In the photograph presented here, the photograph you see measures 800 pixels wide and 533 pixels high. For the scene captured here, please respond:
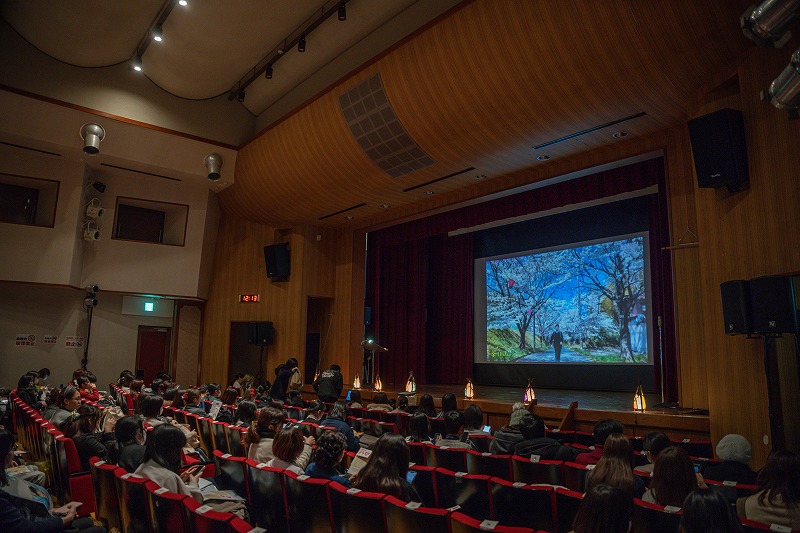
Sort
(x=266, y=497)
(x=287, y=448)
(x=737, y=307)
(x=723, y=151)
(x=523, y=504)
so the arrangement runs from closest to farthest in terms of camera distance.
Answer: (x=523, y=504) < (x=266, y=497) < (x=287, y=448) < (x=737, y=307) < (x=723, y=151)

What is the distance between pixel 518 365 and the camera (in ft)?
41.3

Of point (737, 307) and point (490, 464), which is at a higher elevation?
point (737, 307)

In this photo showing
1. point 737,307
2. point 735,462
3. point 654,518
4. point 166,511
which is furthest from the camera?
point 737,307

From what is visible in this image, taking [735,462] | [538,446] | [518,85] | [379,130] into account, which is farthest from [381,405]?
[735,462]

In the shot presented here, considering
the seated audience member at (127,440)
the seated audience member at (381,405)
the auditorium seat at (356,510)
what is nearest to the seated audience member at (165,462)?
the seated audience member at (127,440)

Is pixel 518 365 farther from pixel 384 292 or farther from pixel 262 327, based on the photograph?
pixel 262 327

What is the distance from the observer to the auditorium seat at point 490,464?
3.80 metres

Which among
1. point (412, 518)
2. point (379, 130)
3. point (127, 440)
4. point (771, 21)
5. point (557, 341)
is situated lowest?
point (412, 518)

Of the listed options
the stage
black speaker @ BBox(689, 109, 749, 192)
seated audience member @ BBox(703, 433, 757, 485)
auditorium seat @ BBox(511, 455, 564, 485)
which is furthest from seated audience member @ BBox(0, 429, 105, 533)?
black speaker @ BBox(689, 109, 749, 192)

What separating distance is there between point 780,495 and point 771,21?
3185 millimetres

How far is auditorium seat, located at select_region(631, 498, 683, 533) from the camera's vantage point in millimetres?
2314

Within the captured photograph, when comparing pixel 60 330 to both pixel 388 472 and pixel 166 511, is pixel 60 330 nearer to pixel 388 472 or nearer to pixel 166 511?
pixel 166 511

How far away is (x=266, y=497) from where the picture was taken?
3.20 meters

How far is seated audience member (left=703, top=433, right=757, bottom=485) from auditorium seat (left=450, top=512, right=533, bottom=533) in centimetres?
199
